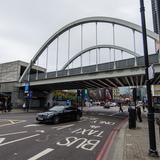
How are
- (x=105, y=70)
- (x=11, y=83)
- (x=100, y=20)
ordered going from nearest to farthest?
(x=105, y=70) < (x=100, y=20) < (x=11, y=83)

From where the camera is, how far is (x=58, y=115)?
54.8ft

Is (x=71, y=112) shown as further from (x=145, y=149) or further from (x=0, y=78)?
(x=0, y=78)

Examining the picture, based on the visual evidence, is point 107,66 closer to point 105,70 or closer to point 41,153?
point 105,70

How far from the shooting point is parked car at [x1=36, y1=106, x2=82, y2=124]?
15884 millimetres

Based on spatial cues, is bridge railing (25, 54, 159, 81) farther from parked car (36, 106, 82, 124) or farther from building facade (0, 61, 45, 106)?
parked car (36, 106, 82, 124)

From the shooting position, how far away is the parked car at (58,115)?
52.1 ft

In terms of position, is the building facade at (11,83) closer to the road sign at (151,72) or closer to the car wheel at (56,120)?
the car wheel at (56,120)

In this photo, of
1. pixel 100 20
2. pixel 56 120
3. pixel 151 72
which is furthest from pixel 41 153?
pixel 100 20

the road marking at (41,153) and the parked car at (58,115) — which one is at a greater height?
the parked car at (58,115)

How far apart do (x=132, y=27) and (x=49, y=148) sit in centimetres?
2788

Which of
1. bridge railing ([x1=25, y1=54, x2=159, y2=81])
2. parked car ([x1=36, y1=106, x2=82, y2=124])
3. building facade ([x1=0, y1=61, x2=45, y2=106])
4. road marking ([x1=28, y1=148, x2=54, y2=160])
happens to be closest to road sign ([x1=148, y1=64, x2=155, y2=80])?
road marking ([x1=28, y1=148, x2=54, y2=160])

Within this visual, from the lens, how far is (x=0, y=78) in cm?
4956

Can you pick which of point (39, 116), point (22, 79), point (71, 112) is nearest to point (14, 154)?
point (39, 116)

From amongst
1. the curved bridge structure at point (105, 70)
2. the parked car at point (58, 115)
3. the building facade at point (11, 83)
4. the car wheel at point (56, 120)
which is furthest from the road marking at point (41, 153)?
the building facade at point (11, 83)
